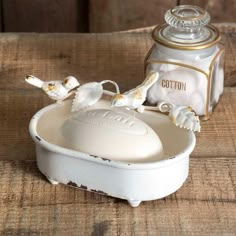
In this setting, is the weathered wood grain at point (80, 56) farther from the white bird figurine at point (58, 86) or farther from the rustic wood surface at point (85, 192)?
the white bird figurine at point (58, 86)

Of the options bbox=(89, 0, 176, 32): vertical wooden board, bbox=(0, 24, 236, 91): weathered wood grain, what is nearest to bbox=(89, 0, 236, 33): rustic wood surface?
bbox=(89, 0, 176, 32): vertical wooden board

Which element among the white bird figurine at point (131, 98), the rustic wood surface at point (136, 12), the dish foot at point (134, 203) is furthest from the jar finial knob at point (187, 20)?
the rustic wood surface at point (136, 12)

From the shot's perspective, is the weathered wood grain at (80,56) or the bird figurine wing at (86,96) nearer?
the bird figurine wing at (86,96)

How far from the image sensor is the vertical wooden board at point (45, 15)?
4.73 ft

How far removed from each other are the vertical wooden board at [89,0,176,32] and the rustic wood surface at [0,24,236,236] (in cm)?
35

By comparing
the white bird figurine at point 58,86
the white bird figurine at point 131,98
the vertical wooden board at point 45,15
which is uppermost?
the white bird figurine at point 131,98

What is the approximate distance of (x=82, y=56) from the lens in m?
1.03

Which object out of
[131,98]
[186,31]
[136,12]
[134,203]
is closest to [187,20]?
[186,31]

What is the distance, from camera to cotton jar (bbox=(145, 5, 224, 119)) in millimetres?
856

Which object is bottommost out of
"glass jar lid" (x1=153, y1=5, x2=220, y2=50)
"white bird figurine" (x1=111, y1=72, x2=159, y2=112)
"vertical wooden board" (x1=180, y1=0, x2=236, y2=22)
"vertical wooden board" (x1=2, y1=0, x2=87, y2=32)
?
"vertical wooden board" (x1=2, y1=0, x2=87, y2=32)

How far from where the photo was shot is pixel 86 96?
2.64 ft

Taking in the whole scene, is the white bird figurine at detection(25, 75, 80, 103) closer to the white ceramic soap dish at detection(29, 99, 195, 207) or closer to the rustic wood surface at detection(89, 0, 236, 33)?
the white ceramic soap dish at detection(29, 99, 195, 207)

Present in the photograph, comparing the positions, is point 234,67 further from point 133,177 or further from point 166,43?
point 133,177

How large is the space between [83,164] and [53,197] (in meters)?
0.06
